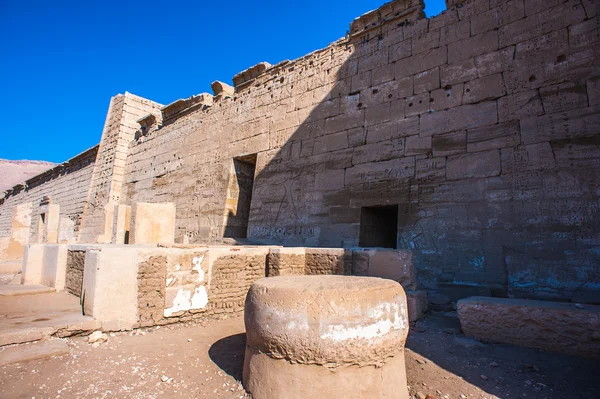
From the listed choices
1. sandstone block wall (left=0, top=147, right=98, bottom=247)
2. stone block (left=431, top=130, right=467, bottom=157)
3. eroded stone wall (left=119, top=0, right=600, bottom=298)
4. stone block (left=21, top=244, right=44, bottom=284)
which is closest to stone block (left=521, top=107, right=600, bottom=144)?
eroded stone wall (left=119, top=0, right=600, bottom=298)

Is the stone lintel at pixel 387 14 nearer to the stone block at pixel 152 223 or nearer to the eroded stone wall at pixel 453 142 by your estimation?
the eroded stone wall at pixel 453 142

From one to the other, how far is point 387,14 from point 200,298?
6.45 m

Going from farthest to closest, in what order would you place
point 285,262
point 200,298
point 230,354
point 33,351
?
point 285,262 < point 200,298 < point 230,354 < point 33,351

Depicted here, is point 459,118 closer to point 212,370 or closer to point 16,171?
point 212,370

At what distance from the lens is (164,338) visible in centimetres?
336

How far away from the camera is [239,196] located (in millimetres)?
9312

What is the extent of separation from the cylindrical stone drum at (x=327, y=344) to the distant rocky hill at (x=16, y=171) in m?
69.6

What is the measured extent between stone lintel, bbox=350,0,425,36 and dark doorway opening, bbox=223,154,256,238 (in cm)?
382

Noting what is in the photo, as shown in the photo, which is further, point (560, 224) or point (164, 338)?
point (560, 224)

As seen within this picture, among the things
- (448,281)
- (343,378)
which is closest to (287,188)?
(448,281)

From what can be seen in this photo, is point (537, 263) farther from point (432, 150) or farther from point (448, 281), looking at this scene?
point (432, 150)

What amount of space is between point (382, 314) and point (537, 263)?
3.59m

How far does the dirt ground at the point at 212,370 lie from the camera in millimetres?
2336

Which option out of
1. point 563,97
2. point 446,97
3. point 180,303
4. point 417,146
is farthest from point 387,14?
point 180,303
